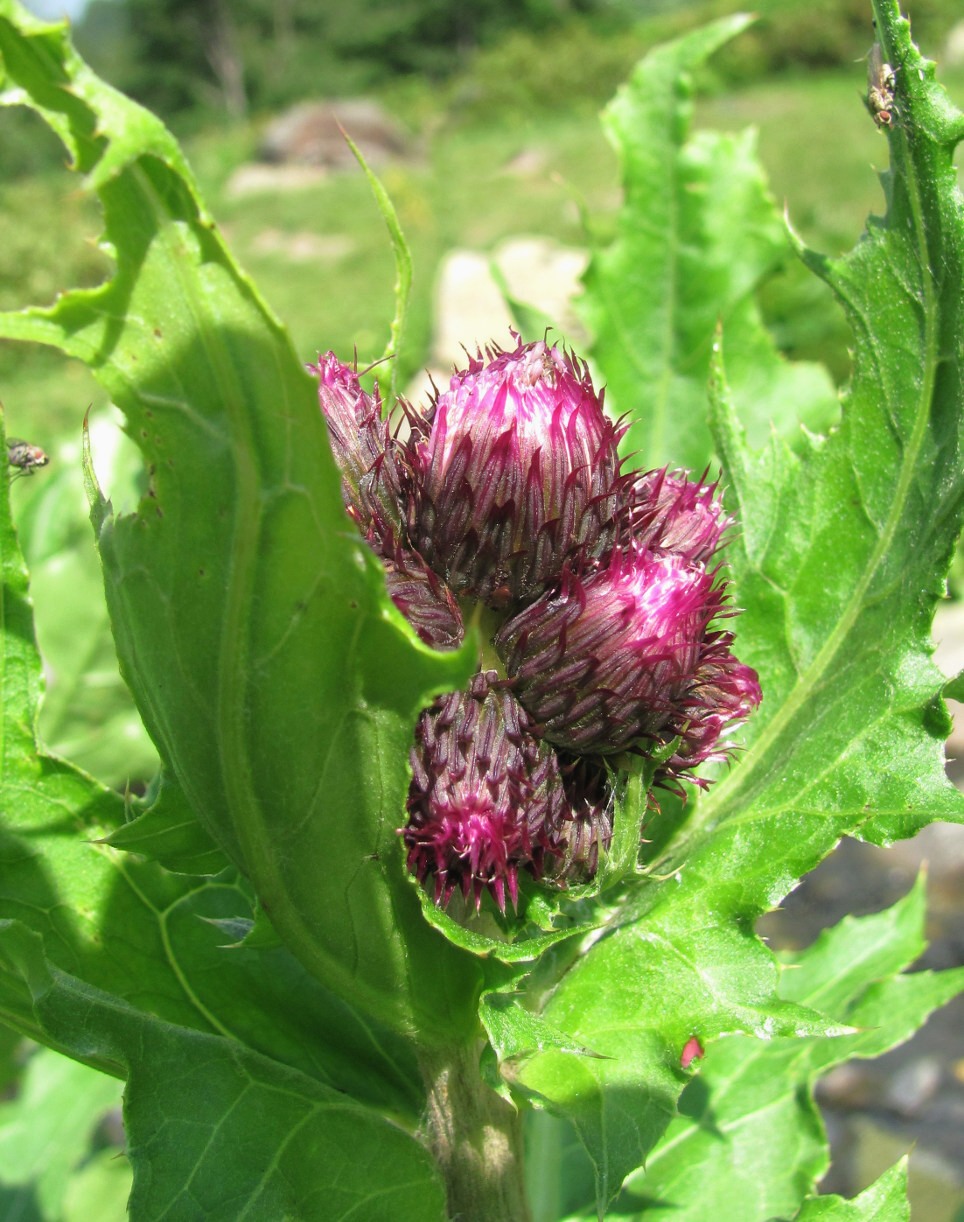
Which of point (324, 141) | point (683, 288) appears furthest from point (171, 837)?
point (324, 141)

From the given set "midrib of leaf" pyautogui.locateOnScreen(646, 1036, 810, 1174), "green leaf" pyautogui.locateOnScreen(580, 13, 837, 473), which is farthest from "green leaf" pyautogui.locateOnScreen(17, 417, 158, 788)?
"midrib of leaf" pyautogui.locateOnScreen(646, 1036, 810, 1174)

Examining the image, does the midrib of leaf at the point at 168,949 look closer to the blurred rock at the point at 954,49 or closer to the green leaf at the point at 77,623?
the green leaf at the point at 77,623

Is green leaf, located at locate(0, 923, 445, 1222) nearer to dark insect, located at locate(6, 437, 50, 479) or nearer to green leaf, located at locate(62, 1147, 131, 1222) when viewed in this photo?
dark insect, located at locate(6, 437, 50, 479)

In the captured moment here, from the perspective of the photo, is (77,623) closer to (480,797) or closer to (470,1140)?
(470,1140)

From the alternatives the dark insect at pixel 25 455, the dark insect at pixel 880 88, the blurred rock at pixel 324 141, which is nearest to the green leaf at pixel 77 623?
the dark insect at pixel 25 455

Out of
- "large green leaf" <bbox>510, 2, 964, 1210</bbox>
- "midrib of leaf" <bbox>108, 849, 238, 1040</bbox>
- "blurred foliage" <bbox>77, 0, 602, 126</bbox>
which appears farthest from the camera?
"blurred foliage" <bbox>77, 0, 602, 126</bbox>

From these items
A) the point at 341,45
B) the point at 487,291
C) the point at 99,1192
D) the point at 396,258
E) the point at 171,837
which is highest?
the point at 341,45

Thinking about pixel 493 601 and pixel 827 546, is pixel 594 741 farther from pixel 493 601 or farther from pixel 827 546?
pixel 827 546
